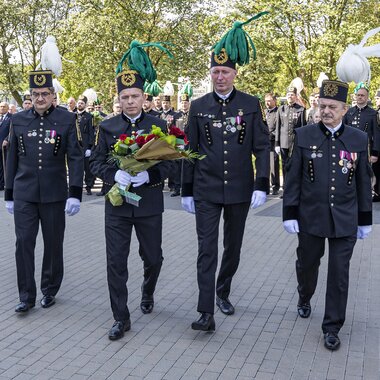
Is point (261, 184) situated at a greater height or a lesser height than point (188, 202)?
greater

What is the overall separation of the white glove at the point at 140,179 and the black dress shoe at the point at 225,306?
→ 1449mm

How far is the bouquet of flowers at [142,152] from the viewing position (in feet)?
15.9

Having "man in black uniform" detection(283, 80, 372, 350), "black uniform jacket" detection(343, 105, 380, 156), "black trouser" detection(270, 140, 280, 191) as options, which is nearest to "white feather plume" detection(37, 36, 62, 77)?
"man in black uniform" detection(283, 80, 372, 350)

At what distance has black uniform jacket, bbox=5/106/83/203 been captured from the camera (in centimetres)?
570

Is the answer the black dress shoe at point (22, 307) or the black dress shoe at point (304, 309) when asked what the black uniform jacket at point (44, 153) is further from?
the black dress shoe at point (304, 309)

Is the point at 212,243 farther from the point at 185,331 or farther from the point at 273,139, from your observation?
the point at 273,139

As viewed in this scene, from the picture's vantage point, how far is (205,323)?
5164mm

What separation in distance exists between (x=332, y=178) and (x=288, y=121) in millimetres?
8001

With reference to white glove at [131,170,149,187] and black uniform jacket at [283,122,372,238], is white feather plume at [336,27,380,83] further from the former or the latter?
white glove at [131,170,149,187]

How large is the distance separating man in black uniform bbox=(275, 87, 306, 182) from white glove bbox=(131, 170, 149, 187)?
311 inches

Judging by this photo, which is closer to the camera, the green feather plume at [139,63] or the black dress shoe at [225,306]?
the green feather plume at [139,63]

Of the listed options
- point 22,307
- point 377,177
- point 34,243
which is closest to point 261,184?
point 34,243

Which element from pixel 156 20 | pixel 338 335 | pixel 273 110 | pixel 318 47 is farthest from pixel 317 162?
pixel 156 20

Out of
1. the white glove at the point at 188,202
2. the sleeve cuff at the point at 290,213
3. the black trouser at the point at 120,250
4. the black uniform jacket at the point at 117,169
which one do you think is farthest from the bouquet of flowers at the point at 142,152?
the sleeve cuff at the point at 290,213
